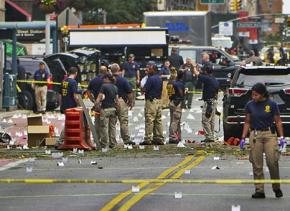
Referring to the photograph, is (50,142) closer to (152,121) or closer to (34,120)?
(34,120)

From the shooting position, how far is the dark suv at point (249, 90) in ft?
79.7

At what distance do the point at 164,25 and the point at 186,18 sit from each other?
158 centimetres

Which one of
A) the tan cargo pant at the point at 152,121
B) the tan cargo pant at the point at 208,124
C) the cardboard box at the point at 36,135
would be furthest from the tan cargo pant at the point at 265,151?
the tan cargo pant at the point at 208,124

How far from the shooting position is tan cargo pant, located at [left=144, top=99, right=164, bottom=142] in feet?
83.5

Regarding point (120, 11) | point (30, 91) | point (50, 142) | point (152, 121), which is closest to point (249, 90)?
point (152, 121)

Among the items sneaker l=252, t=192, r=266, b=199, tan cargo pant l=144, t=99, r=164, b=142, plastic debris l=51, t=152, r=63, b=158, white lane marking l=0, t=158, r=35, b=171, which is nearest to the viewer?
sneaker l=252, t=192, r=266, b=199

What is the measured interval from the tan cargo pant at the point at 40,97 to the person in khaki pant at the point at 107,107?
13781 mm

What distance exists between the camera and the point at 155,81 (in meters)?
25.2

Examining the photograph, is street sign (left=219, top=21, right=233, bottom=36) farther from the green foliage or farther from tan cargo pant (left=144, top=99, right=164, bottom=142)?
tan cargo pant (left=144, top=99, right=164, bottom=142)

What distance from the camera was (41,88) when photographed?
125 ft

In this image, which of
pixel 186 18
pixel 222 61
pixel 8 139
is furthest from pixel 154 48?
pixel 8 139

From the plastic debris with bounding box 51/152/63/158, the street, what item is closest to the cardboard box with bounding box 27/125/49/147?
the street

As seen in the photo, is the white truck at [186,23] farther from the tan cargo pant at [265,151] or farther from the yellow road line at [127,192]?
the tan cargo pant at [265,151]

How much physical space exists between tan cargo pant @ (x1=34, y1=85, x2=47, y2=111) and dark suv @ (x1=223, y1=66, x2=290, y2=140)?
14361mm
